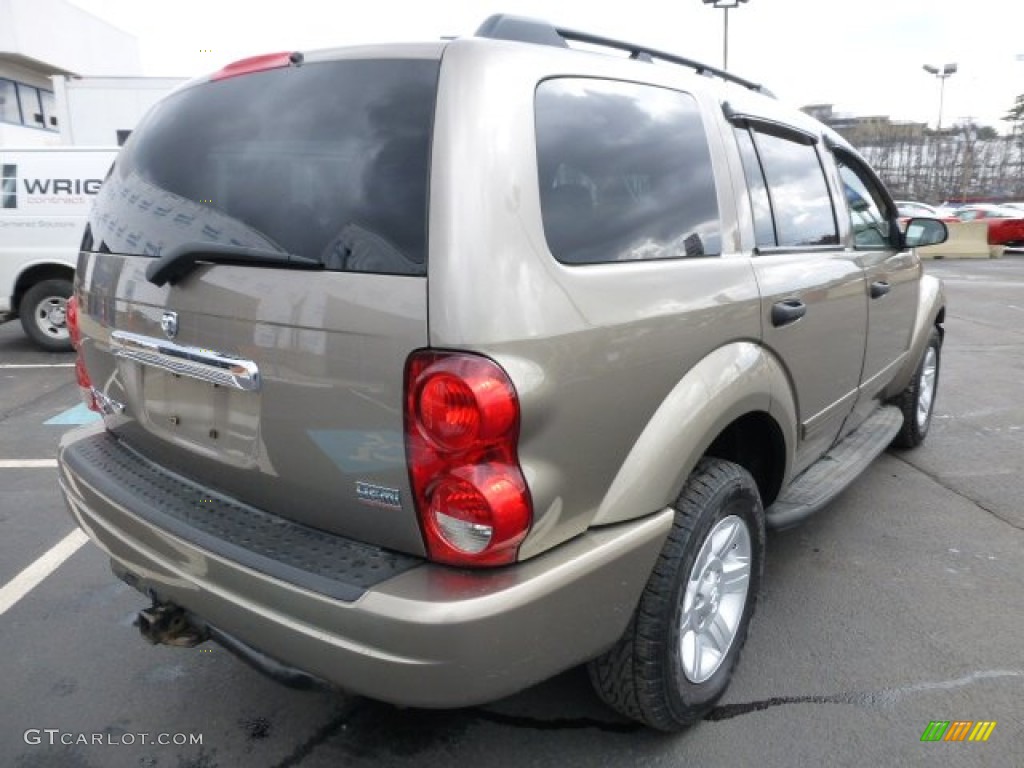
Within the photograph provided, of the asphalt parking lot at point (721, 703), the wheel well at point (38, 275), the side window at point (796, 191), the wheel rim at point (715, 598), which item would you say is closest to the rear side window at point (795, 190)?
the side window at point (796, 191)

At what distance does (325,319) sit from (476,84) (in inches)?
25.3

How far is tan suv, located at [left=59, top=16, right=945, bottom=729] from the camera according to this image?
1675 millimetres

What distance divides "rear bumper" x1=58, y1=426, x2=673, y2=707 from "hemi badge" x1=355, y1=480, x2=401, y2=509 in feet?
0.53

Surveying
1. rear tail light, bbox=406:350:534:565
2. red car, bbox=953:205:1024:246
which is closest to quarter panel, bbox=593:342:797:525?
rear tail light, bbox=406:350:534:565

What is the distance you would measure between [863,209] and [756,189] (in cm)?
146

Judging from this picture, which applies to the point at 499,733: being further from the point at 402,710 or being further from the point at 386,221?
the point at 386,221

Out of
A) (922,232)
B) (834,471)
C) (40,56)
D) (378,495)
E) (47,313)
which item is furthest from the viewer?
(40,56)

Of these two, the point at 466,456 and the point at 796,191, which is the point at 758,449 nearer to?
the point at 796,191

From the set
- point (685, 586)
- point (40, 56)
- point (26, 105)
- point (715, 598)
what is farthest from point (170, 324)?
point (26, 105)

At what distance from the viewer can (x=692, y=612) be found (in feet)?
7.70

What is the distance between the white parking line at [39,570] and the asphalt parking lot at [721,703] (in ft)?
0.07

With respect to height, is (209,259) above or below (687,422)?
above

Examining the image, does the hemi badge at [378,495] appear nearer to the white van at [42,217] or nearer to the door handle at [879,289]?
the door handle at [879,289]

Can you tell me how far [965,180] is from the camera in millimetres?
47062
